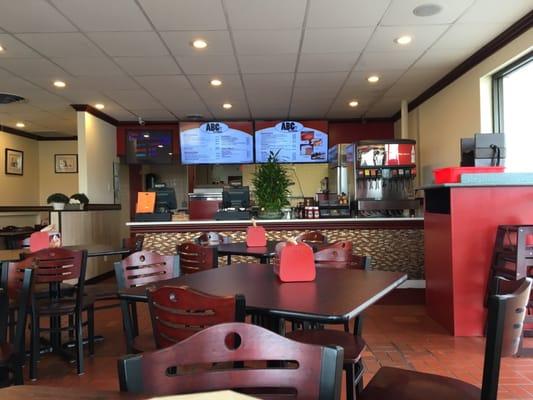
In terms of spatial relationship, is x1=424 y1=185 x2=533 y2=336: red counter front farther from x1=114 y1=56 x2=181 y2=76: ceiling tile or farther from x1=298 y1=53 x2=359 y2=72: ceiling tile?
x1=114 y1=56 x2=181 y2=76: ceiling tile

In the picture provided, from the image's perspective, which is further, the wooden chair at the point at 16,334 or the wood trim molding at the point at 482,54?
the wood trim molding at the point at 482,54

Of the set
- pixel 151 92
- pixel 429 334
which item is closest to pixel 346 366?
pixel 429 334

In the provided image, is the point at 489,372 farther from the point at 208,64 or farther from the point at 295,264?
the point at 208,64

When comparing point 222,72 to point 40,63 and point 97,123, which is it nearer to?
point 40,63

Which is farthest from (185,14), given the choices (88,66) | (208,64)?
(88,66)

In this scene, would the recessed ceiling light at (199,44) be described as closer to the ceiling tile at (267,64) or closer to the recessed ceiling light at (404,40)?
the ceiling tile at (267,64)

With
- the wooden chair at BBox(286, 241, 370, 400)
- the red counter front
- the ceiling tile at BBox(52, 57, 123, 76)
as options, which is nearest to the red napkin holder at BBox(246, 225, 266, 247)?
the wooden chair at BBox(286, 241, 370, 400)

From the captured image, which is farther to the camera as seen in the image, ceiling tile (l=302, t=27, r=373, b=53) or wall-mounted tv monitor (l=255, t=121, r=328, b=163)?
wall-mounted tv monitor (l=255, t=121, r=328, b=163)

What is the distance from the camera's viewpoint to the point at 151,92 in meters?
5.96

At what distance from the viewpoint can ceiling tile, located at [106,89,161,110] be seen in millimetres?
5953

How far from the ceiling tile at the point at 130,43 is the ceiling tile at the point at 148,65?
12 centimetres

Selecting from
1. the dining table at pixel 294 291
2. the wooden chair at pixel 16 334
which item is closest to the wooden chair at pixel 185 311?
the dining table at pixel 294 291

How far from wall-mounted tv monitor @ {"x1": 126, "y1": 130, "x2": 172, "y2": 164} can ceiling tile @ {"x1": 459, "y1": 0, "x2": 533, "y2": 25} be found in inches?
215

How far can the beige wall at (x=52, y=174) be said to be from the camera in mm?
9750
